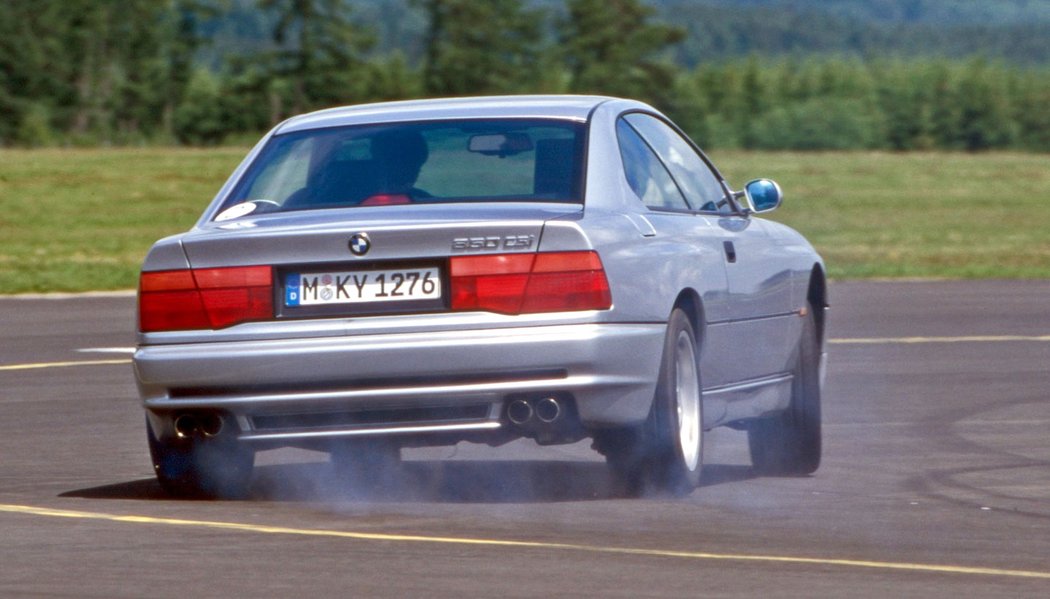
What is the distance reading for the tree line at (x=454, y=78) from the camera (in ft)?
349

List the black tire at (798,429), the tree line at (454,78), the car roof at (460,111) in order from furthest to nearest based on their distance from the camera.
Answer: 1. the tree line at (454,78)
2. the black tire at (798,429)
3. the car roof at (460,111)

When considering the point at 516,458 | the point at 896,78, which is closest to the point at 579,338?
the point at 516,458

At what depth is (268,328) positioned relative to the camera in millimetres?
7820

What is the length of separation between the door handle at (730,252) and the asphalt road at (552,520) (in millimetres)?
873

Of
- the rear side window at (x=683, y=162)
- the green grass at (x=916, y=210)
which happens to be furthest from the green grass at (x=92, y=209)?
the rear side window at (x=683, y=162)

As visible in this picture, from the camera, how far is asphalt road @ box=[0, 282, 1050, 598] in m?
6.29

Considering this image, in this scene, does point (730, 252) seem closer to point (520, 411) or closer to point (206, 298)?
point (520, 411)

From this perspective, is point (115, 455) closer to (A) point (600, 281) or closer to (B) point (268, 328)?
(B) point (268, 328)

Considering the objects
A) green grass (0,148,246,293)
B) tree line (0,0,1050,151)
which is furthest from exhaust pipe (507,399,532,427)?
tree line (0,0,1050,151)

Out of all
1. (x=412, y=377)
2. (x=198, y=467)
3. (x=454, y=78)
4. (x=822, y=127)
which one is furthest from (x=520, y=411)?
(x=822, y=127)

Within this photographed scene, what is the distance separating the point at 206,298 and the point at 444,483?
1432 millimetres

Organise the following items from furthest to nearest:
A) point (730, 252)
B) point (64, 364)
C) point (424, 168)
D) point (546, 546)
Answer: point (64, 364) < point (730, 252) < point (424, 168) < point (546, 546)

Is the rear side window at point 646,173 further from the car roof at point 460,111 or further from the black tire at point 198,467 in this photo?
the black tire at point 198,467

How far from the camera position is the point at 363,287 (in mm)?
7789
